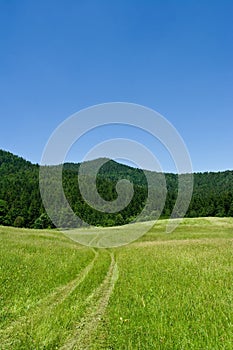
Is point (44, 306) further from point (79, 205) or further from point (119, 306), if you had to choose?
point (79, 205)

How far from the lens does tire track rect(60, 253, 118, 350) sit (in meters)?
6.94

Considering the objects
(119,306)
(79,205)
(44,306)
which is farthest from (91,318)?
(79,205)

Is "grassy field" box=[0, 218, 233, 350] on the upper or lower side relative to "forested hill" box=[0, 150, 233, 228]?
lower

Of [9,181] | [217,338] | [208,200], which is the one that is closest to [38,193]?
[9,181]

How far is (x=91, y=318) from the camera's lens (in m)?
8.70

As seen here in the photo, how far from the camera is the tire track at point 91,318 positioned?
22.8 ft

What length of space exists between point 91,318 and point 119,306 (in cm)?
120

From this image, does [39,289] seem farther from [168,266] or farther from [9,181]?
[9,181]

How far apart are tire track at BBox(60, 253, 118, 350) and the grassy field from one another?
21mm

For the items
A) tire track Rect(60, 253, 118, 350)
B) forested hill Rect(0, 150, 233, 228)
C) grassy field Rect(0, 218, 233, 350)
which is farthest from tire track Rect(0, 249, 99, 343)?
forested hill Rect(0, 150, 233, 228)

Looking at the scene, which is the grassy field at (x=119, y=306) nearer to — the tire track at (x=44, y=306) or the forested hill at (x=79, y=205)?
the tire track at (x=44, y=306)

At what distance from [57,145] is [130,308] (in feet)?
54.5

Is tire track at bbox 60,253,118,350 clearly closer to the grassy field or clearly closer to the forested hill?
the grassy field

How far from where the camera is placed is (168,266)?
15.5m
